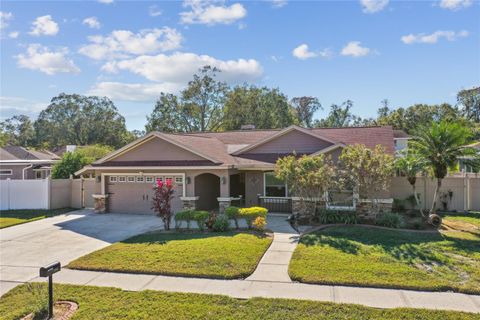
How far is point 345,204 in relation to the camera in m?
14.8

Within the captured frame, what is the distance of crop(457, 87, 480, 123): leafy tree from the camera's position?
2279 inches

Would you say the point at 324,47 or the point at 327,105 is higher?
the point at 327,105

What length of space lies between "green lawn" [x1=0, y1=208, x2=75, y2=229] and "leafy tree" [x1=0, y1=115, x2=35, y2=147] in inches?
2455

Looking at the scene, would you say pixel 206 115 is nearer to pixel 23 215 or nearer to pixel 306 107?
pixel 306 107

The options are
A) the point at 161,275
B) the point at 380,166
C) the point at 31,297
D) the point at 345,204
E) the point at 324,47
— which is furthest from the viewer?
the point at 324,47

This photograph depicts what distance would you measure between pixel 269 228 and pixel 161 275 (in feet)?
19.7

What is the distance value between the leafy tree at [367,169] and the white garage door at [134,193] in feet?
26.9

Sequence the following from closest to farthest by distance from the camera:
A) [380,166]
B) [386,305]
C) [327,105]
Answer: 1. [386,305]
2. [380,166]
3. [327,105]

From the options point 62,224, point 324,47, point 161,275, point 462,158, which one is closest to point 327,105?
point 324,47

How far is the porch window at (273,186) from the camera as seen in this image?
16.8m

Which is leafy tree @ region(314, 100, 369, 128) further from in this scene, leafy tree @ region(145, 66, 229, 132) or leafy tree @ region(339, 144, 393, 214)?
leafy tree @ region(339, 144, 393, 214)

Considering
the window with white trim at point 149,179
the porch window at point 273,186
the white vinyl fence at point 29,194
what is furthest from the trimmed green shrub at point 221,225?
the white vinyl fence at point 29,194

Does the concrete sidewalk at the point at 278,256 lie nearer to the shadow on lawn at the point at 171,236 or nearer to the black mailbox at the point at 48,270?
the shadow on lawn at the point at 171,236

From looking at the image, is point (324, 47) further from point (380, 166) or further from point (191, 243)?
point (191, 243)
